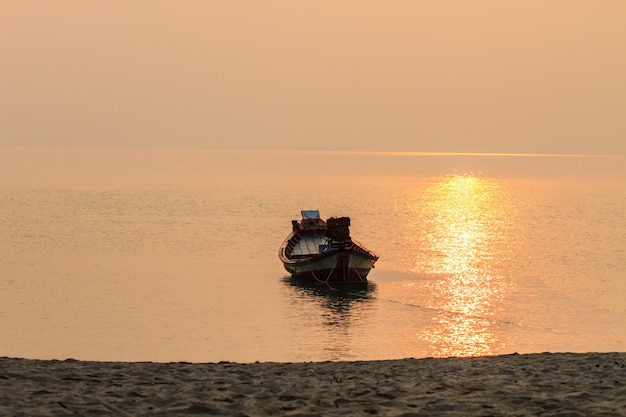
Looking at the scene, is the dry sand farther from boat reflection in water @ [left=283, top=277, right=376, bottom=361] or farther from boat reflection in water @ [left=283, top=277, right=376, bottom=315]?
boat reflection in water @ [left=283, top=277, right=376, bottom=315]

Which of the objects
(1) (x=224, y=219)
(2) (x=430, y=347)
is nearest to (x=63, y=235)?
(1) (x=224, y=219)

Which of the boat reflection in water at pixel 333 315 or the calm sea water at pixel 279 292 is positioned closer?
the boat reflection in water at pixel 333 315

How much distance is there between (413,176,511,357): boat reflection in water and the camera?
111 ft

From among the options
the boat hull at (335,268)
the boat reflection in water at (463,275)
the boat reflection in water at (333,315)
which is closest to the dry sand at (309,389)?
the boat reflection in water at (333,315)

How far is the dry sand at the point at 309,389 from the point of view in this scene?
12180 mm

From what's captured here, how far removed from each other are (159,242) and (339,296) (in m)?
32.5

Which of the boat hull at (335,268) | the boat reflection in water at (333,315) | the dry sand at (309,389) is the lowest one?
the dry sand at (309,389)

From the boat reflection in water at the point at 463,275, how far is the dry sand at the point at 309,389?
14106 mm

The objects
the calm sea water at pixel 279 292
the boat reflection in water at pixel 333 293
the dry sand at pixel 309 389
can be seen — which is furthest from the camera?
the boat reflection in water at pixel 333 293

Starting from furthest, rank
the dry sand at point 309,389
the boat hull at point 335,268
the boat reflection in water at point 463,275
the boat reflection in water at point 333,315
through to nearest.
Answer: the boat hull at point 335,268 < the boat reflection in water at point 463,275 < the boat reflection in water at point 333,315 < the dry sand at point 309,389

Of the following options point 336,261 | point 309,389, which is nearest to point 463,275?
point 336,261

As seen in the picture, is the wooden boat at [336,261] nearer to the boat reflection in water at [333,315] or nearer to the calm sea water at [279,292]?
the boat reflection in water at [333,315]

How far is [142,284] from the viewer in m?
47.7

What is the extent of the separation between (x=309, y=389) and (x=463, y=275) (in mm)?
42385
